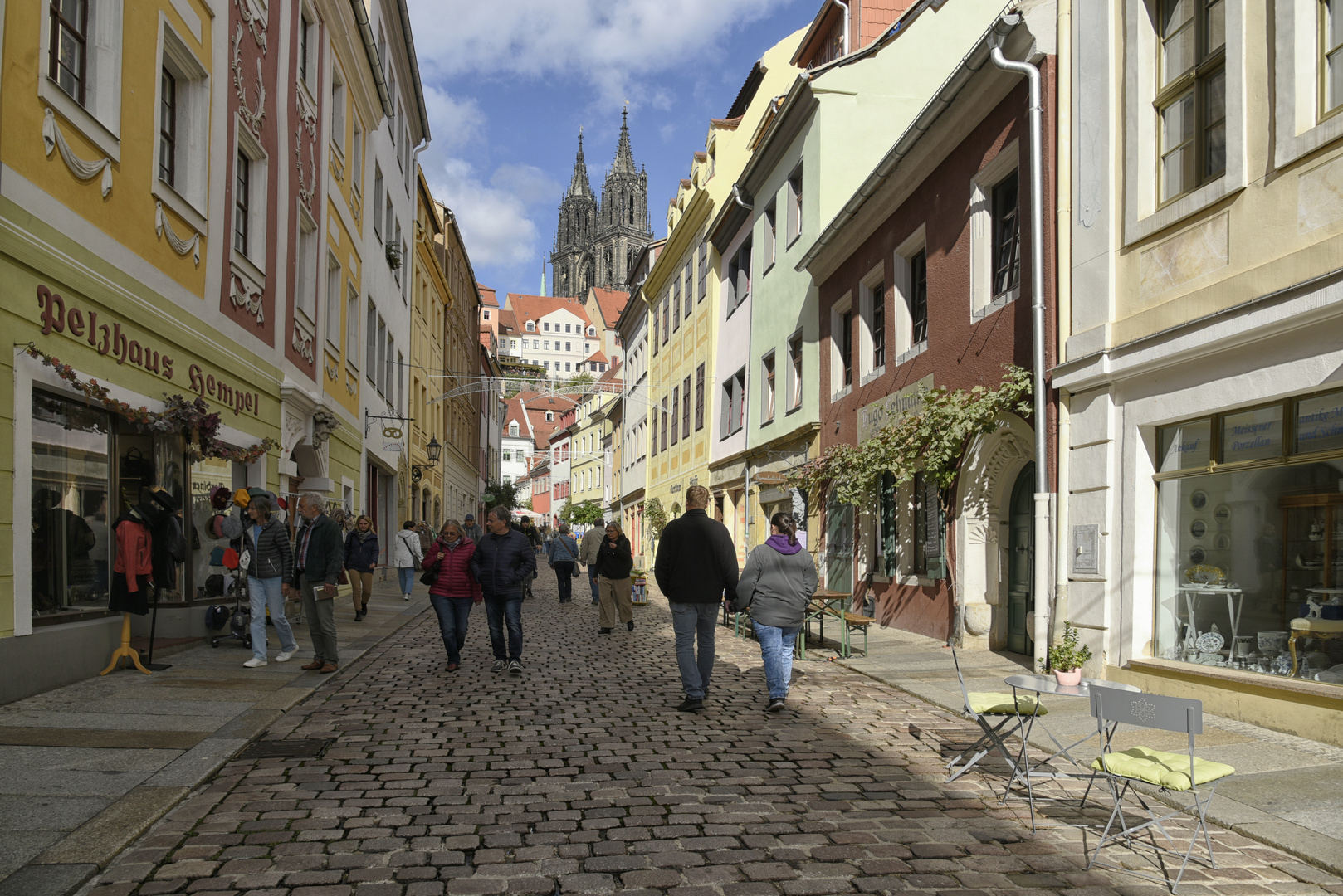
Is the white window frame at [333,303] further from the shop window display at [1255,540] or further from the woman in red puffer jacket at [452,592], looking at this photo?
the shop window display at [1255,540]

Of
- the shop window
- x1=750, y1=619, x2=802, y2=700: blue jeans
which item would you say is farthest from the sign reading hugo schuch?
x1=750, y1=619, x2=802, y2=700: blue jeans

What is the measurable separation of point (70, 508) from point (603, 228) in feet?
477

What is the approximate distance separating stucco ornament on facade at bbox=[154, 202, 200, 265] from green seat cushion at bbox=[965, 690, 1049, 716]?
27.9 ft

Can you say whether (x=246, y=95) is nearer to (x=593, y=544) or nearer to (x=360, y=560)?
(x=360, y=560)

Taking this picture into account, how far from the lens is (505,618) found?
10359 mm

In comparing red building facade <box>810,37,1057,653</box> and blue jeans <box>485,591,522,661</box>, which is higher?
red building facade <box>810,37,1057,653</box>

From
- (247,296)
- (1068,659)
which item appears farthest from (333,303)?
(1068,659)

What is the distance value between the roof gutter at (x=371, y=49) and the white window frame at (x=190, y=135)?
816 cm

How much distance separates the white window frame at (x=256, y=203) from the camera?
12.8m

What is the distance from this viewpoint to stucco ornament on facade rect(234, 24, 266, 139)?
12.1 metres

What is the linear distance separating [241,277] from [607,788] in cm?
935

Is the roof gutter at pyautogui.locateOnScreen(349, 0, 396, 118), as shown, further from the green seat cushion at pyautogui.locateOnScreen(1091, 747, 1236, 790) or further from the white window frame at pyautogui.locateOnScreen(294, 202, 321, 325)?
the green seat cushion at pyautogui.locateOnScreen(1091, 747, 1236, 790)

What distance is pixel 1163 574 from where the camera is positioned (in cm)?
873

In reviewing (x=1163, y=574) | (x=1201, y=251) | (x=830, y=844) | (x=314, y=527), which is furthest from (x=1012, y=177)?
(x=830, y=844)
